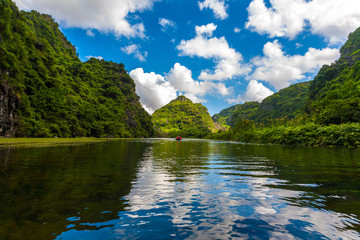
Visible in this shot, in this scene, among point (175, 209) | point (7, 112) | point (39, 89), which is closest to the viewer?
point (175, 209)

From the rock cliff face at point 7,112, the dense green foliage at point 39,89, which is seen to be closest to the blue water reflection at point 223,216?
the rock cliff face at point 7,112

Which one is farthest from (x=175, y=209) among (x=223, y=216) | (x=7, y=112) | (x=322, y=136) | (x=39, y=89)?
(x=39, y=89)

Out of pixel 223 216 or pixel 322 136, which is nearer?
pixel 223 216

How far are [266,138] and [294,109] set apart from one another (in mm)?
173206

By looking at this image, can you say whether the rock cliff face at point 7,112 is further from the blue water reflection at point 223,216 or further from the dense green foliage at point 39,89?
the blue water reflection at point 223,216

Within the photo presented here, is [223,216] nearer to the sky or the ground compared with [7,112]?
nearer to the ground

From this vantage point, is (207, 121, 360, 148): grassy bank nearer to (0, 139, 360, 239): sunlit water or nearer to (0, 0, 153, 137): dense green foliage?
(0, 139, 360, 239): sunlit water

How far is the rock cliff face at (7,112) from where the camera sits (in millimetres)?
48606

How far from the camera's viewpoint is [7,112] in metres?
50.7

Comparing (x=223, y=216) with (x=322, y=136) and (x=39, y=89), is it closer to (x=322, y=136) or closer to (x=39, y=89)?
(x=322, y=136)

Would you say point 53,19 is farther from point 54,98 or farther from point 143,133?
point 54,98

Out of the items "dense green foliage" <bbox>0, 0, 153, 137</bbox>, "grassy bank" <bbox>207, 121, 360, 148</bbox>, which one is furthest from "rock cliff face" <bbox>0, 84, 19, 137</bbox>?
"grassy bank" <bbox>207, 121, 360, 148</bbox>

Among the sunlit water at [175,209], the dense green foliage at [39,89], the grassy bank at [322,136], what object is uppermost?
the dense green foliage at [39,89]

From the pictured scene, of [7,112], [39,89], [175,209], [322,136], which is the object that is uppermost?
[39,89]
